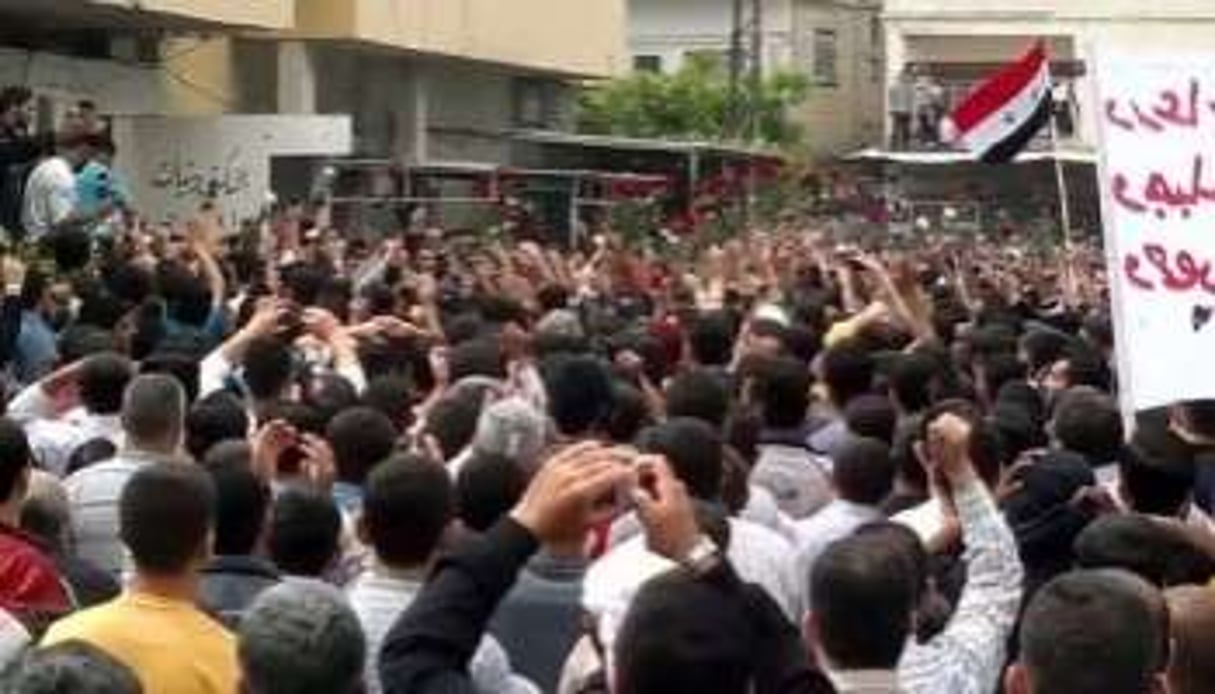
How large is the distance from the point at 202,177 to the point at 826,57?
30.3 metres

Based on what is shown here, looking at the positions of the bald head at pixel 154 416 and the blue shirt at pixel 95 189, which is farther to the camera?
the blue shirt at pixel 95 189

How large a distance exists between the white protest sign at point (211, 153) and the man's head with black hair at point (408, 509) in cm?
2220

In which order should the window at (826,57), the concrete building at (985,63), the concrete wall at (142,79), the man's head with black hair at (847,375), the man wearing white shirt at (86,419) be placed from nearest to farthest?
the man wearing white shirt at (86,419), the man's head with black hair at (847,375), the concrete wall at (142,79), the concrete building at (985,63), the window at (826,57)

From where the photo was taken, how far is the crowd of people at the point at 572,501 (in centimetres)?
491

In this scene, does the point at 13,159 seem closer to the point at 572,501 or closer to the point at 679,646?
the point at 572,501

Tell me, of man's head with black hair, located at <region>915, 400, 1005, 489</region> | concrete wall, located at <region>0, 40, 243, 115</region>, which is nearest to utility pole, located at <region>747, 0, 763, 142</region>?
concrete wall, located at <region>0, 40, 243, 115</region>

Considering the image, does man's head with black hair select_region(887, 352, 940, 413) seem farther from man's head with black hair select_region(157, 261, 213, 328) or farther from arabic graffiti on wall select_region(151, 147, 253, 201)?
arabic graffiti on wall select_region(151, 147, 253, 201)

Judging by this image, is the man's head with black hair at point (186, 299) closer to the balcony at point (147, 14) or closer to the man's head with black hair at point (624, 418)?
the man's head with black hair at point (624, 418)

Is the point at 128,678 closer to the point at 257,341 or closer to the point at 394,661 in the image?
the point at 394,661

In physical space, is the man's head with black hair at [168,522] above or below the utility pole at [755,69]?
below

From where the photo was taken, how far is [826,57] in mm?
57750

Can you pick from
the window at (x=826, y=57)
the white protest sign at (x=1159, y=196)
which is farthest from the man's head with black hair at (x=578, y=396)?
the window at (x=826, y=57)

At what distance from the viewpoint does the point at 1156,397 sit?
290 inches

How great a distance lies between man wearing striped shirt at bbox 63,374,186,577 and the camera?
757 cm
